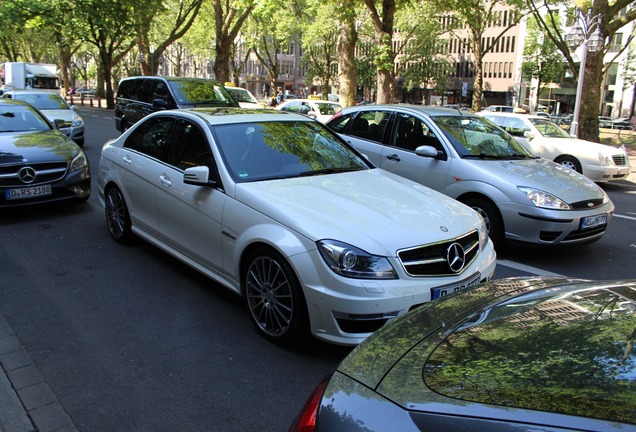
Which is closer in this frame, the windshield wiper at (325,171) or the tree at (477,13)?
the windshield wiper at (325,171)

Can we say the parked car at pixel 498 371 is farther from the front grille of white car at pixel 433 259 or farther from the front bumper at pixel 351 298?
the front grille of white car at pixel 433 259

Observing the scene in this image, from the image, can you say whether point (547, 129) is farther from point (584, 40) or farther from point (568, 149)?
point (584, 40)

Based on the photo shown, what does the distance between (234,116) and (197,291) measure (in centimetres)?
171

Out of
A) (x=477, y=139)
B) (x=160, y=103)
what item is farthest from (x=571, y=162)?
(x=160, y=103)

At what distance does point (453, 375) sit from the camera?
165cm

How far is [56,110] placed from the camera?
1452 cm

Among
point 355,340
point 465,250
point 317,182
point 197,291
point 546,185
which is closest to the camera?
point 355,340

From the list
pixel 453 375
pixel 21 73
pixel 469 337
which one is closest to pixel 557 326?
pixel 469 337

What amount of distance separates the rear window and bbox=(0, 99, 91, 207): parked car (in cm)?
669

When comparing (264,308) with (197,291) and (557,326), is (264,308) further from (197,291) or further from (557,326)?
(557,326)

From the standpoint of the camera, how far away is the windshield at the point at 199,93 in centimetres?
1274

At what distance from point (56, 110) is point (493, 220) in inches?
507

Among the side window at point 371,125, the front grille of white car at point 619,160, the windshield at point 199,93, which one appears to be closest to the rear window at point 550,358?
the side window at point 371,125

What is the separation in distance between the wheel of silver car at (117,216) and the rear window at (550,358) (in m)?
4.76
